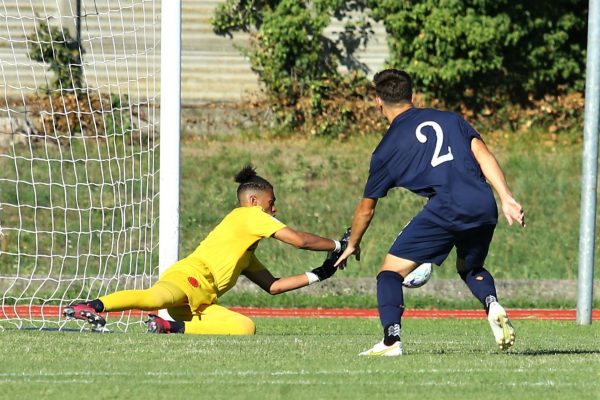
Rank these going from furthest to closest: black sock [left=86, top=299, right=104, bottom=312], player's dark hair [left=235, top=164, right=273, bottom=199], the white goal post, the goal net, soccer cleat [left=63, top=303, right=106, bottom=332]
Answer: the goal net → the white goal post → player's dark hair [left=235, top=164, right=273, bottom=199] → black sock [left=86, top=299, right=104, bottom=312] → soccer cleat [left=63, top=303, right=106, bottom=332]

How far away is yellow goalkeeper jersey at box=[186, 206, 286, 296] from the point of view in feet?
34.8

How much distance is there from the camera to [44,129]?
15.2 metres

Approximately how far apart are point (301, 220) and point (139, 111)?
5.30 meters

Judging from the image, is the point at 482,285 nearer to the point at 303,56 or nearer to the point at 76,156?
the point at 76,156

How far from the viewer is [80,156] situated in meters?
18.1

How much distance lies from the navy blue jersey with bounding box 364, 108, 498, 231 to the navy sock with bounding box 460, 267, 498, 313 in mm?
463

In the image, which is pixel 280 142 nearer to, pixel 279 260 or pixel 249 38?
pixel 249 38

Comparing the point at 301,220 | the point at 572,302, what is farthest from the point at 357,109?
the point at 572,302

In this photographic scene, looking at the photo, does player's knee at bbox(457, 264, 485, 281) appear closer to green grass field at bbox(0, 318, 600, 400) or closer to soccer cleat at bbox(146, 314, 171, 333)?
green grass field at bbox(0, 318, 600, 400)

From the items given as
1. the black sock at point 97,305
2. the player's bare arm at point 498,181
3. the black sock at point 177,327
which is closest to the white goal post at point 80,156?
the black sock at point 177,327

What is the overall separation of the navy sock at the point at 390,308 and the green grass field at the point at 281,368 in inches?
6.0

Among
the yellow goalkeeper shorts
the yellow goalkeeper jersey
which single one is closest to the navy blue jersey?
the yellow goalkeeper jersey

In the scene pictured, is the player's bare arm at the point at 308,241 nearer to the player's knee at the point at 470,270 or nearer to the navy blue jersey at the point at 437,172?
the player's knee at the point at 470,270

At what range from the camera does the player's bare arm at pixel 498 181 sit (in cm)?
806
